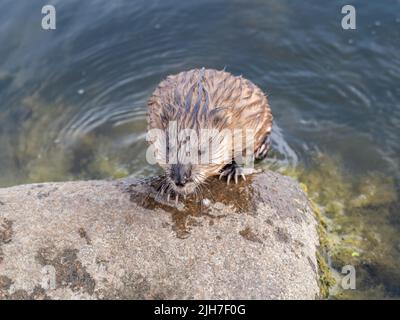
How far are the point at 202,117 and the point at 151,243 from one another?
1239 millimetres

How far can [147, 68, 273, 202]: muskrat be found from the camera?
4.55 meters

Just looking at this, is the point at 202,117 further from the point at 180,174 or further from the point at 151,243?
the point at 151,243

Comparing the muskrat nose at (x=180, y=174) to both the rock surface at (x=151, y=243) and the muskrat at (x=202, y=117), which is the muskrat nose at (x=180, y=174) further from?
the rock surface at (x=151, y=243)

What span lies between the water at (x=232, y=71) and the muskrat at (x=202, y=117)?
1.83 m

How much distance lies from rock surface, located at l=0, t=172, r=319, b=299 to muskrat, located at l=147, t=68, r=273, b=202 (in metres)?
0.32

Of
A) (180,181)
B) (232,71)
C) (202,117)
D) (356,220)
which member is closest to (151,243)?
(180,181)

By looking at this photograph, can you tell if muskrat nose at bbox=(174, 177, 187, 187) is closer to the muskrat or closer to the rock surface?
the muskrat

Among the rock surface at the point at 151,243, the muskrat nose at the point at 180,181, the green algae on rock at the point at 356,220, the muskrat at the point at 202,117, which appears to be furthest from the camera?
the green algae on rock at the point at 356,220

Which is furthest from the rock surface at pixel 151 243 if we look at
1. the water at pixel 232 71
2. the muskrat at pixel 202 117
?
the water at pixel 232 71

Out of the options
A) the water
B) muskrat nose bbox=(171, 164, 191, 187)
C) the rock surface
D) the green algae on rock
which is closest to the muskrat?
muskrat nose bbox=(171, 164, 191, 187)

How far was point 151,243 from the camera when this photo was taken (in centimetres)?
452

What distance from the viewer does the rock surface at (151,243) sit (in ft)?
13.7
